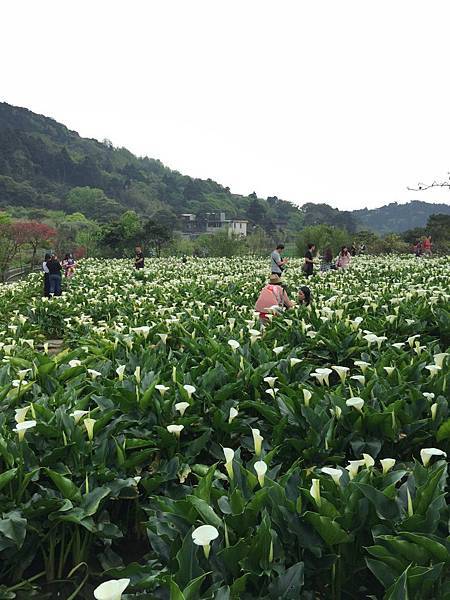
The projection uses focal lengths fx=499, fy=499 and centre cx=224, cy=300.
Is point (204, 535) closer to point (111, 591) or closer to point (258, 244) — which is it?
point (111, 591)

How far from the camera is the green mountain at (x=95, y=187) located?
86.2 metres

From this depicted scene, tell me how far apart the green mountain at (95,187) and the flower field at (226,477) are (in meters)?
68.5

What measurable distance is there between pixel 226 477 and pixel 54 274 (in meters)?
9.61

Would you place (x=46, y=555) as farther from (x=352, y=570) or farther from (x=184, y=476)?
(x=352, y=570)

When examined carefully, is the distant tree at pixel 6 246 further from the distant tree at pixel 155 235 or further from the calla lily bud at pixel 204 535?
the calla lily bud at pixel 204 535

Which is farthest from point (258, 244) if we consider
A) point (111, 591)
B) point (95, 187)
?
point (95, 187)

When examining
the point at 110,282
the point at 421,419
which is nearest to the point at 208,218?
the point at 110,282

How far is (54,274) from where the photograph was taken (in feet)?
36.6

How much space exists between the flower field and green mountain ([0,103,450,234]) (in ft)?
225

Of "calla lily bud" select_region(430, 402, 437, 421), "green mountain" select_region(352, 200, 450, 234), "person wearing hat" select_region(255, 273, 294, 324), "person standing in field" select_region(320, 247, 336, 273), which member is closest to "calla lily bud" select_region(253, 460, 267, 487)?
"calla lily bud" select_region(430, 402, 437, 421)

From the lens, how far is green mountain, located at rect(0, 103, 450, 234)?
86.2 meters

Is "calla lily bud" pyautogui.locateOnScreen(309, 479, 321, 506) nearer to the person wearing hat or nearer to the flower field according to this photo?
the flower field

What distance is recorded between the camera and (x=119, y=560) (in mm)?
2338

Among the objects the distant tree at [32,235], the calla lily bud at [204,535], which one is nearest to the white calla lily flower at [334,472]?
the calla lily bud at [204,535]
